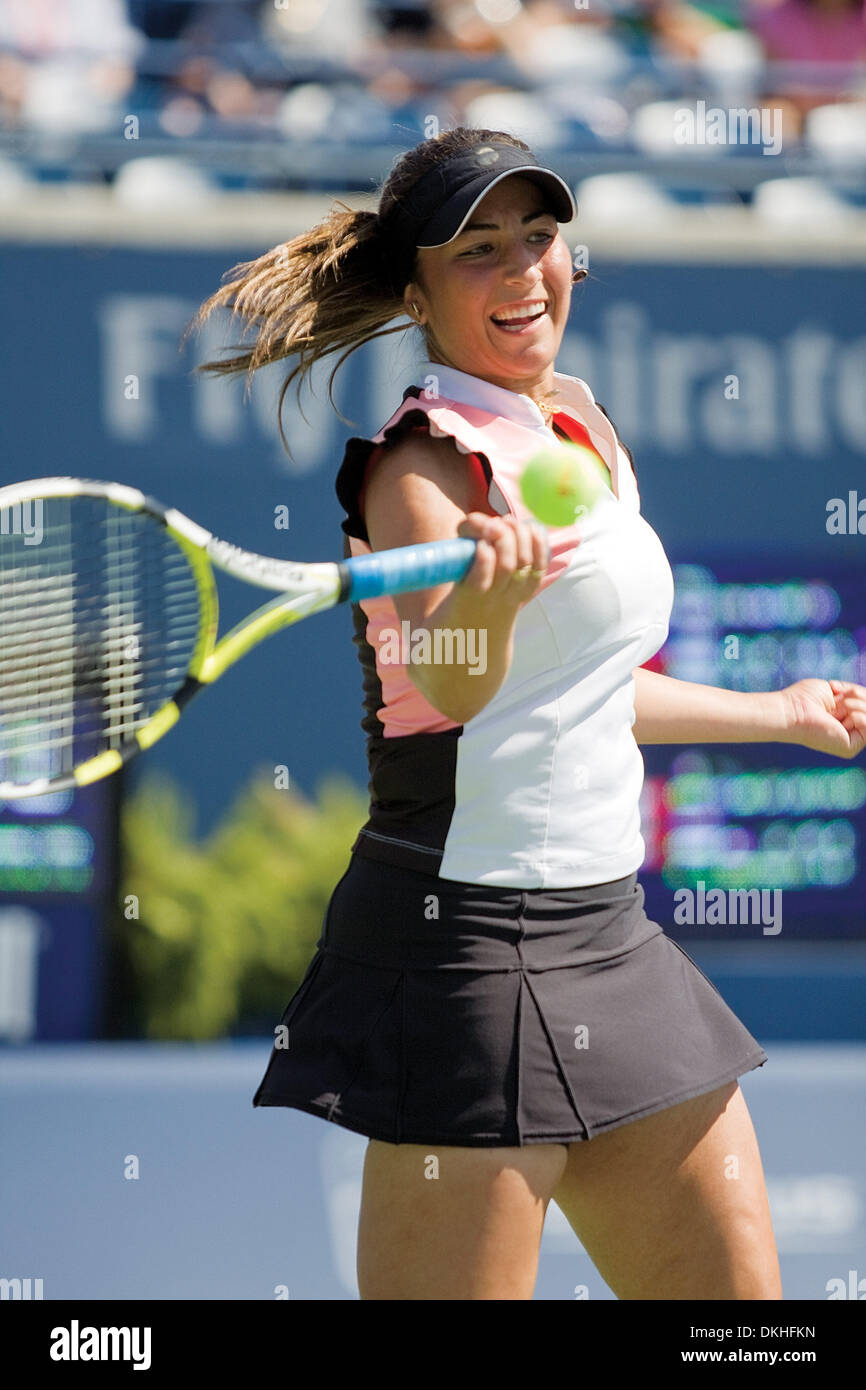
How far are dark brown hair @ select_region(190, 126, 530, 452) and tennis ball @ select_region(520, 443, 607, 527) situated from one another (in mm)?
350

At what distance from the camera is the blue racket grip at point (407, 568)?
5.66 feet

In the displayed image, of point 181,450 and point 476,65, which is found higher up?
point 476,65

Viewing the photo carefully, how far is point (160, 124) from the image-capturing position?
19.1 ft

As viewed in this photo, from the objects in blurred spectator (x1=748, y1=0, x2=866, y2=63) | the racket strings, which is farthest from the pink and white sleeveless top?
blurred spectator (x1=748, y1=0, x2=866, y2=63)

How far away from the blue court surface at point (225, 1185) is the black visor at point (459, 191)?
2044 mm

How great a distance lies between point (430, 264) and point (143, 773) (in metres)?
3.56

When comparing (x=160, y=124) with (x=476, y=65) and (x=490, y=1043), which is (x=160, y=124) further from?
(x=490, y=1043)

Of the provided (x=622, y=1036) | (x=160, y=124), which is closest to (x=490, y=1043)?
(x=622, y=1036)

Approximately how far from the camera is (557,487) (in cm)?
178

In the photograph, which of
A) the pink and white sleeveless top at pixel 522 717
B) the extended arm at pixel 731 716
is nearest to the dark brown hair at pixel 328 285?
the pink and white sleeveless top at pixel 522 717

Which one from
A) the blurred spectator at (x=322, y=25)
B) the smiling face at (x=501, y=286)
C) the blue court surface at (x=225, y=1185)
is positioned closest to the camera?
the smiling face at (x=501, y=286)

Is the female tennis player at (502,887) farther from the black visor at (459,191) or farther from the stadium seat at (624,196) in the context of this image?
the stadium seat at (624,196)

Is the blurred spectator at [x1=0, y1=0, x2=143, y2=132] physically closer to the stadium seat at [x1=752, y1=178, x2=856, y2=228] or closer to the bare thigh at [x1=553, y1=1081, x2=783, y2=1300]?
the stadium seat at [x1=752, y1=178, x2=856, y2=228]

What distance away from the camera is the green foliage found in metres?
5.24
